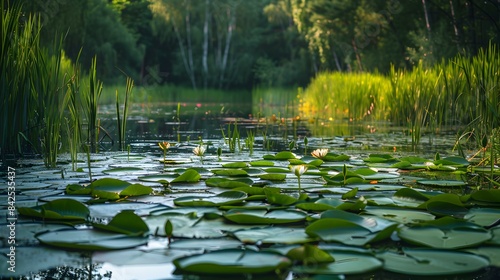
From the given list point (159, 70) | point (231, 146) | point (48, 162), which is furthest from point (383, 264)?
point (159, 70)

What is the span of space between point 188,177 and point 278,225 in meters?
1.17

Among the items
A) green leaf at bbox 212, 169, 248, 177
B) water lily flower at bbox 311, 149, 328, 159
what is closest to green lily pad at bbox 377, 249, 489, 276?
green leaf at bbox 212, 169, 248, 177

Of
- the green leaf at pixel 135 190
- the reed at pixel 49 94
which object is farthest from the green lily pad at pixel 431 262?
the reed at pixel 49 94

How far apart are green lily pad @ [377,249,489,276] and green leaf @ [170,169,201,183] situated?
1676mm

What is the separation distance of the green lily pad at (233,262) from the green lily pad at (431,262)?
35cm

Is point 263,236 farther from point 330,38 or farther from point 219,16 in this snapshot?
point 219,16

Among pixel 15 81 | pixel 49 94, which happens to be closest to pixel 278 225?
pixel 15 81

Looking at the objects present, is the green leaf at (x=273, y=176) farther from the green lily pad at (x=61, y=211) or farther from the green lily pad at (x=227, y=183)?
the green lily pad at (x=61, y=211)

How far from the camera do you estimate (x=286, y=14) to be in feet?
103

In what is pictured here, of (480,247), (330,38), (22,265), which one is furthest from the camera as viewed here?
(330,38)

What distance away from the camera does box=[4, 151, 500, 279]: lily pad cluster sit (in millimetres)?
1899

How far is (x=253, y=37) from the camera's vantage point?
32438 millimetres

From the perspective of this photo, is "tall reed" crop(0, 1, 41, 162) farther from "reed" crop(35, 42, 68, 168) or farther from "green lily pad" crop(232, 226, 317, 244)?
"green lily pad" crop(232, 226, 317, 244)

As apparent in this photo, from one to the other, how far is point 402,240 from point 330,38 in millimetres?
18941
